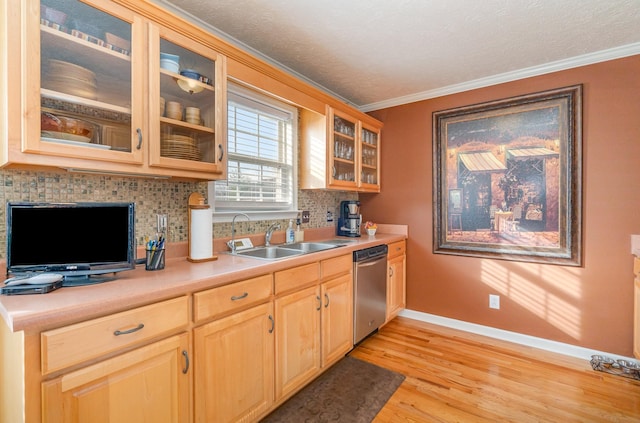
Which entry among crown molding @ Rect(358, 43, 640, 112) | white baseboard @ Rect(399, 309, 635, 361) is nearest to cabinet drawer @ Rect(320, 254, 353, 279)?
white baseboard @ Rect(399, 309, 635, 361)

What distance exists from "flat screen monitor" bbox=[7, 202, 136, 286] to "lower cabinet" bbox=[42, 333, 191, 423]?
41cm

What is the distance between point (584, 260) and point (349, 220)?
2.09m

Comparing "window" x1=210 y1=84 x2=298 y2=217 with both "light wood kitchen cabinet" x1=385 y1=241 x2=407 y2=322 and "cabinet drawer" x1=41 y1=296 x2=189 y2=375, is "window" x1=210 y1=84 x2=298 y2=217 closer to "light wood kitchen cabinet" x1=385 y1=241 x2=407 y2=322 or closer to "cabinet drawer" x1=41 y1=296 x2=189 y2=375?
"cabinet drawer" x1=41 y1=296 x2=189 y2=375

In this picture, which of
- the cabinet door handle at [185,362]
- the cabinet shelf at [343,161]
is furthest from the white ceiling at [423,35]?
the cabinet door handle at [185,362]

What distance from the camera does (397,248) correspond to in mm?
3271

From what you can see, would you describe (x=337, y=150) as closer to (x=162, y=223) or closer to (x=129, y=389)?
(x=162, y=223)

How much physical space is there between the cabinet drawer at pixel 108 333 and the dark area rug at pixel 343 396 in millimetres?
994

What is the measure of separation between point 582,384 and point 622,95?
2.24 meters

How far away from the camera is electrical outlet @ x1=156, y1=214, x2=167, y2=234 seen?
6.08ft

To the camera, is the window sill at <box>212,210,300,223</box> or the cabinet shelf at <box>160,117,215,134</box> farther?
the window sill at <box>212,210,300,223</box>

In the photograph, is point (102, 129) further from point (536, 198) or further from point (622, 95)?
point (622, 95)

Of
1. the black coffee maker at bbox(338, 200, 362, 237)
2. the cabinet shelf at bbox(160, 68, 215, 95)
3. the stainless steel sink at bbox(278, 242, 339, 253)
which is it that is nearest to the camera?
the cabinet shelf at bbox(160, 68, 215, 95)

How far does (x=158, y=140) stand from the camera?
1534 mm

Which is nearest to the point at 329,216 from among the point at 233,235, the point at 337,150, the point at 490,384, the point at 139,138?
the point at 337,150
